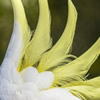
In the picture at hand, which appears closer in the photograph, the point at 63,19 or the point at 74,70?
the point at 74,70

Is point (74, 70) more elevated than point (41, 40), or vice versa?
point (41, 40)

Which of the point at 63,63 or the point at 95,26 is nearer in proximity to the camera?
the point at 63,63

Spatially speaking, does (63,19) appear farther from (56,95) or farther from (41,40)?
(56,95)

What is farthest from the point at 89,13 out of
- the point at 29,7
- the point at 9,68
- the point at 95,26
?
the point at 9,68

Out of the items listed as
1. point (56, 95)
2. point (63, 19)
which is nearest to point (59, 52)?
point (56, 95)

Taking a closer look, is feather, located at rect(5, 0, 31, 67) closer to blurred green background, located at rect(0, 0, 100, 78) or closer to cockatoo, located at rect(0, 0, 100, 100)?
cockatoo, located at rect(0, 0, 100, 100)

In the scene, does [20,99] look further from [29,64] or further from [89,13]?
[89,13]
